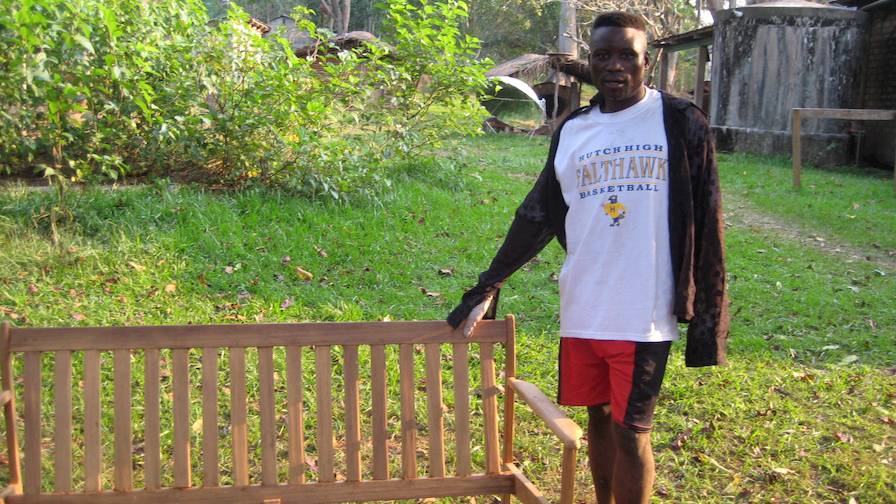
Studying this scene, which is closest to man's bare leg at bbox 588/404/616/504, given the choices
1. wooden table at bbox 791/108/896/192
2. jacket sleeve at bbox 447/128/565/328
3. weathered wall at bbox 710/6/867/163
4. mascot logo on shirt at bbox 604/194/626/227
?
jacket sleeve at bbox 447/128/565/328

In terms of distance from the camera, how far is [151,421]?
2762 millimetres

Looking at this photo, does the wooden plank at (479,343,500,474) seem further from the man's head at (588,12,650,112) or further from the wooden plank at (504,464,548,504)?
the man's head at (588,12,650,112)

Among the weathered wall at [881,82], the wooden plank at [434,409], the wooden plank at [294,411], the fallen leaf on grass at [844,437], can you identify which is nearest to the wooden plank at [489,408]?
the wooden plank at [434,409]

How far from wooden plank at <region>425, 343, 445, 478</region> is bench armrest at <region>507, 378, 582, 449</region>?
0.87ft

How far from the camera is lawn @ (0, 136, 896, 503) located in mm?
4055

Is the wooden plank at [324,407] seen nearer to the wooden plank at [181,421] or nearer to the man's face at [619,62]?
the wooden plank at [181,421]

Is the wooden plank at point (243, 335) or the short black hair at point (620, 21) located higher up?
the short black hair at point (620, 21)

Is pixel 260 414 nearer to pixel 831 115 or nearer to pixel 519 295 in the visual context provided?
pixel 519 295

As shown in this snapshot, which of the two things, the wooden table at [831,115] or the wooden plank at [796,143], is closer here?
the wooden table at [831,115]

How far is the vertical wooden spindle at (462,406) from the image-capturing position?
296cm

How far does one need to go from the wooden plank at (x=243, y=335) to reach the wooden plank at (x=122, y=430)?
8 centimetres

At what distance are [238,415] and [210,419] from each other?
3.5 inches

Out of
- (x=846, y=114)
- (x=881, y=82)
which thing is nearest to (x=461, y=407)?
(x=846, y=114)

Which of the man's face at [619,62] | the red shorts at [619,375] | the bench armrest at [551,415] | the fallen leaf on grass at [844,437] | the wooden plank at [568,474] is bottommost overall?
the fallen leaf on grass at [844,437]
